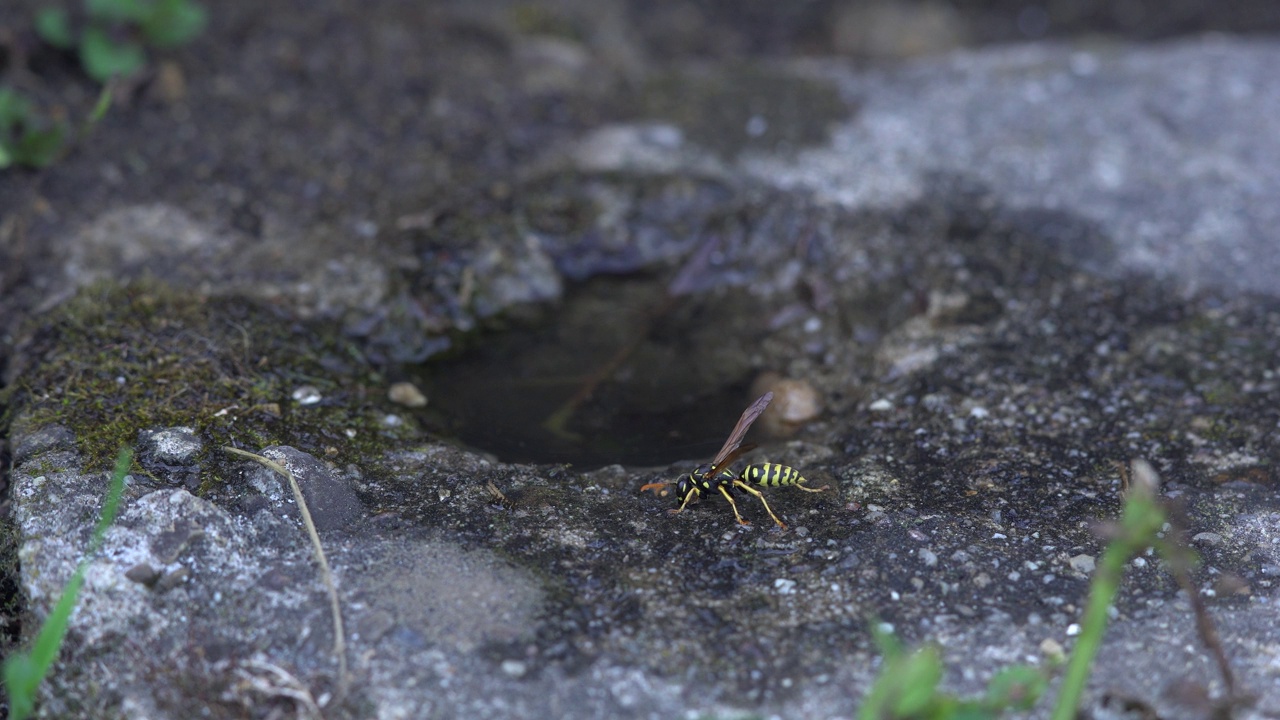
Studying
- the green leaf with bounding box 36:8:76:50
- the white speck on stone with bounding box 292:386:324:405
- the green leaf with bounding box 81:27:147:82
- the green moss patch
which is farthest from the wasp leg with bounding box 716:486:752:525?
the green leaf with bounding box 36:8:76:50

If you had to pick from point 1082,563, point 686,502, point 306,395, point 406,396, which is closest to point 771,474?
point 686,502

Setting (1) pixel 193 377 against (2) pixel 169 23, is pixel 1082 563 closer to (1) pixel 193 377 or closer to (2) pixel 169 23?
(1) pixel 193 377

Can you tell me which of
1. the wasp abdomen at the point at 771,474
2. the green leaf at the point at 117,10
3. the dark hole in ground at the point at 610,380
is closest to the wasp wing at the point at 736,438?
the wasp abdomen at the point at 771,474

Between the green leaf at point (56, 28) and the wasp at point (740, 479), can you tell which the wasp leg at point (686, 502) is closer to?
the wasp at point (740, 479)

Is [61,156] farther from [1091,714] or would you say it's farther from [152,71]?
[1091,714]

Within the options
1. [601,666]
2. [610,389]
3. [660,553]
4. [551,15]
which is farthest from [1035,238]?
[551,15]
